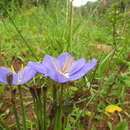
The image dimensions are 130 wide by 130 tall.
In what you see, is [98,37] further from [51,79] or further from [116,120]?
[51,79]

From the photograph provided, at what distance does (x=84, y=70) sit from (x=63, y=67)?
91 mm

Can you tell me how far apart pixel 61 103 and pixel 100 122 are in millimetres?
447

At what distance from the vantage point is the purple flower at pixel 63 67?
60 cm

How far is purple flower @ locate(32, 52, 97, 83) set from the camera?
597mm

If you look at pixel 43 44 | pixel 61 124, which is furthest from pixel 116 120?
pixel 43 44

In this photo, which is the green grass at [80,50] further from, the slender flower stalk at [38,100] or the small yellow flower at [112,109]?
the slender flower stalk at [38,100]

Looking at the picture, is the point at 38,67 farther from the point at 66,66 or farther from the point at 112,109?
the point at 112,109

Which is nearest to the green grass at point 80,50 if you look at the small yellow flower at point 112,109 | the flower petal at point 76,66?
the small yellow flower at point 112,109

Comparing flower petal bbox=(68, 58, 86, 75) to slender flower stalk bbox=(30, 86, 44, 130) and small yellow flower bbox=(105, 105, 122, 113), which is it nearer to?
slender flower stalk bbox=(30, 86, 44, 130)

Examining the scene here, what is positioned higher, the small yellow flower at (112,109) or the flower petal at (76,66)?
the flower petal at (76,66)

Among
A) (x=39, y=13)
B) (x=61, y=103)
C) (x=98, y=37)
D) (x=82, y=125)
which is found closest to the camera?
(x=61, y=103)

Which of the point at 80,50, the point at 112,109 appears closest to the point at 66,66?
the point at 112,109

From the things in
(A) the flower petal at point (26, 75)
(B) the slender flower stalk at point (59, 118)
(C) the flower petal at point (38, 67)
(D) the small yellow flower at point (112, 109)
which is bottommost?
(D) the small yellow flower at point (112, 109)

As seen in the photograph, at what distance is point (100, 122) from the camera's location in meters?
1.01
